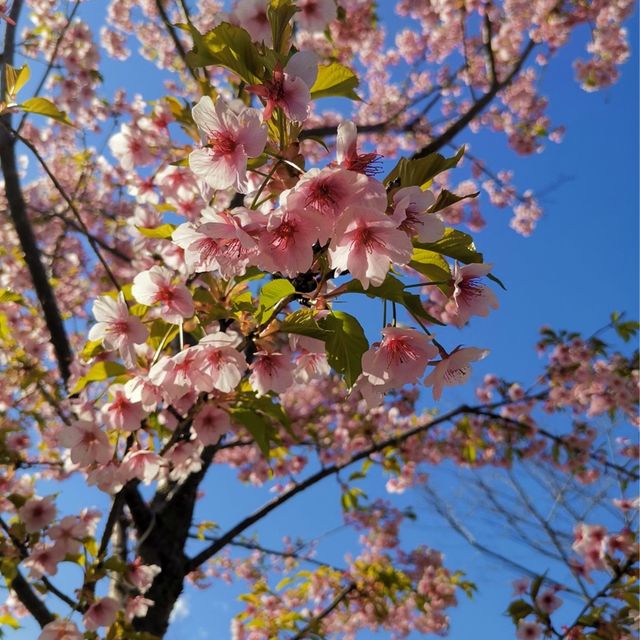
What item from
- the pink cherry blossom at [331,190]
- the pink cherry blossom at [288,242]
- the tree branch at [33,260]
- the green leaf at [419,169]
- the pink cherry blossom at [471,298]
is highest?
the tree branch at [33,260]

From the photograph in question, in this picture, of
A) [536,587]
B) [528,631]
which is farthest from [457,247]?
[528,631]

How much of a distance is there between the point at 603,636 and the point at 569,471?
3.69 metres

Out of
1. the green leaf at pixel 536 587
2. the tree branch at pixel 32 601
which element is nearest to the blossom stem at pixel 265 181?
the tree branch at pixel 32 601

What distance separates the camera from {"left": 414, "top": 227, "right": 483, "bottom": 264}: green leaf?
92 centimetres

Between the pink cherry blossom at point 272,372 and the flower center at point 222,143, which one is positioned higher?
the flower center at point 222,143

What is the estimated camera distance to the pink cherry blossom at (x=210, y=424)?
1.47m

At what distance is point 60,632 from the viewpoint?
1.57 metres

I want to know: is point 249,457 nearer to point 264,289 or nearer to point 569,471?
point 569,471

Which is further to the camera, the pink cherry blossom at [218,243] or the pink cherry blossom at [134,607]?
the pink cherry blossom at [134,607]

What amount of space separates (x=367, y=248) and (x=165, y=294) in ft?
1.90

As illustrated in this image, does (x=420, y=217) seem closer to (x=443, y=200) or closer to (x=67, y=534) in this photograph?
(x=443, y=200)

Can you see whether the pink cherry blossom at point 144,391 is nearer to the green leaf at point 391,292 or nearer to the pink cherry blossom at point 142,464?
the pink cherry blossom at point 142,464

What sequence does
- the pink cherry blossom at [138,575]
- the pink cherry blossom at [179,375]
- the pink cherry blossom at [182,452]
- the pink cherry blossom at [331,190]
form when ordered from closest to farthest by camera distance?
the pink cherry blossom at [331,190] → the pink cherry blossom at [179,375] → the pink cherry blossom at [182,452] → the pink cherry blossom at [138,575]

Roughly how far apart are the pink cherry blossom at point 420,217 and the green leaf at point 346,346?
0.20 meters
